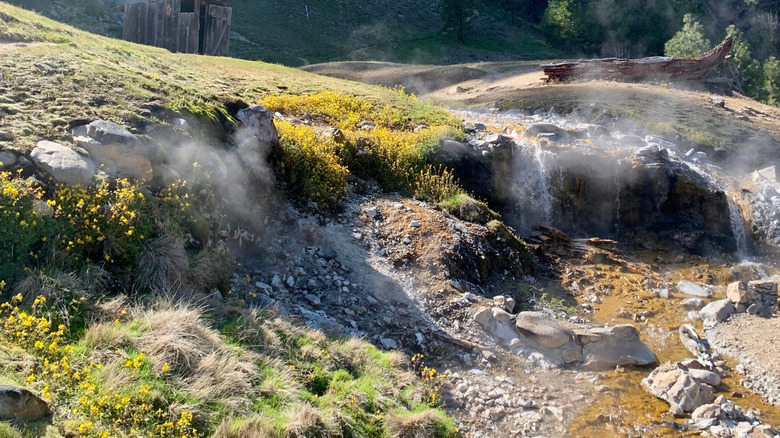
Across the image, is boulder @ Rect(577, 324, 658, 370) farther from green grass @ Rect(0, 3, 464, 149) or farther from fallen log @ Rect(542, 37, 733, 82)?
fallen log @ Rect(542, 37, 733, 82)

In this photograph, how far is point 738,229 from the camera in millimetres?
14445

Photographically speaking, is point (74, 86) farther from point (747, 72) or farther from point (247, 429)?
point (747, 72)

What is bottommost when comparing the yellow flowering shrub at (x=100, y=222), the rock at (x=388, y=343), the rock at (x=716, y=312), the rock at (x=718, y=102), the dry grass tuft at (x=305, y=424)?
the rock at (x=388, y=343)

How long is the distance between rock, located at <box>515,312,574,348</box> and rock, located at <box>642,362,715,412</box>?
1.12 meters

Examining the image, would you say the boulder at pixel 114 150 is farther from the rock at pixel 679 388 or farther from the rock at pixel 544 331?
the rock at pixel 679 388

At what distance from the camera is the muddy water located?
718 centimetres

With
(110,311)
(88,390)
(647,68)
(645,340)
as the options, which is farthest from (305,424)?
(647,68)

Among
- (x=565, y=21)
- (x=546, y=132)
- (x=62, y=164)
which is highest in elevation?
(x=565, y=21)

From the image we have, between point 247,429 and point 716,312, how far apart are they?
8175 mm

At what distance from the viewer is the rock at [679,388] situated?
24.6 feet

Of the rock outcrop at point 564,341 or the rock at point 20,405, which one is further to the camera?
the rock outcrop at point 564,341

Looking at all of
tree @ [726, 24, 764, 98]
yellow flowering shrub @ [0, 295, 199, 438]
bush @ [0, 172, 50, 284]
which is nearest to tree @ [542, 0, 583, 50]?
tree @ [726, 24, 764, 98]

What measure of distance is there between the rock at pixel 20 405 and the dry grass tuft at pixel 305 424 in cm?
185

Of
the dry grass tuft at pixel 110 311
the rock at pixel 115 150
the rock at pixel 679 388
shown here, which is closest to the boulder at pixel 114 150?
the rock at pixel 115 150
